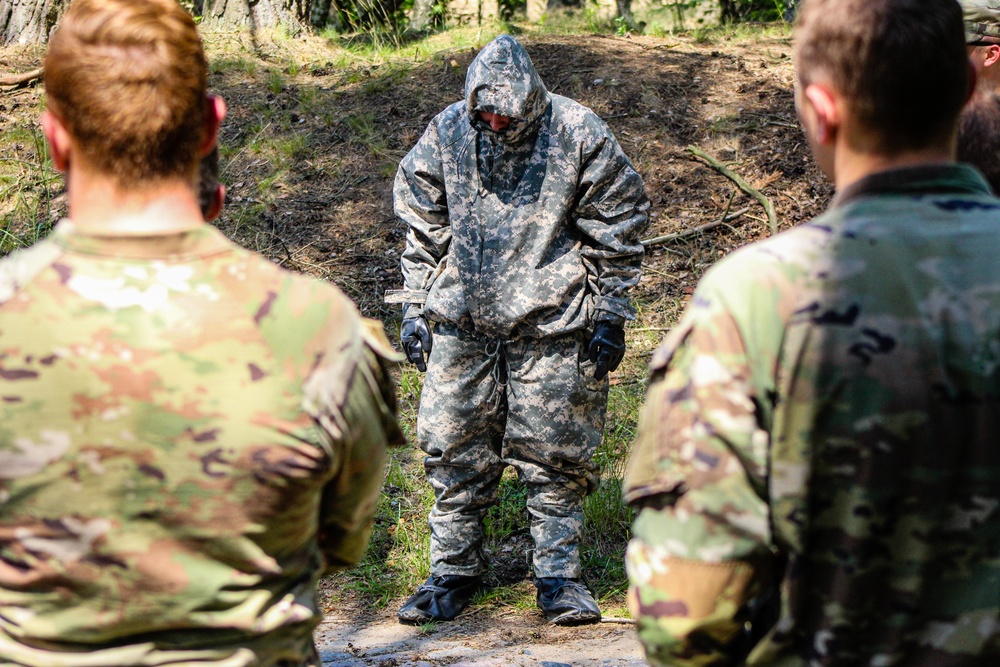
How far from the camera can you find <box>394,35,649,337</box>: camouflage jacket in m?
4.12

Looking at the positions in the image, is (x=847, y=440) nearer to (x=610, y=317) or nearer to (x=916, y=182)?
(x=916, y=182)

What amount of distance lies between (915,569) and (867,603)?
0.08 metres

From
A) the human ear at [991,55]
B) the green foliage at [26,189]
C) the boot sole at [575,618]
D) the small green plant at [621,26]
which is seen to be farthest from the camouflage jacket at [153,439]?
the small green plant at [621,26]

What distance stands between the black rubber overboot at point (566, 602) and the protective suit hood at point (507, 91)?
1.85 m

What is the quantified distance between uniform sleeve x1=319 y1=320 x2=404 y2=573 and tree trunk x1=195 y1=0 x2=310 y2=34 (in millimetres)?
7885

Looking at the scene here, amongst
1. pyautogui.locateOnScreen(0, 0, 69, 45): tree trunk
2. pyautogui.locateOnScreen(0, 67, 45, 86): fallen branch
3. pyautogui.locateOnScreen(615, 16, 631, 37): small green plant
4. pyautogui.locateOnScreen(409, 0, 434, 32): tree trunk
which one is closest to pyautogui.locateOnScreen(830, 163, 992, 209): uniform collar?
Answer: pyautogui.locateOnScreen(615, 16, 631, 37): small green plant

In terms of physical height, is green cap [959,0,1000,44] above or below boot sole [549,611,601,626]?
above

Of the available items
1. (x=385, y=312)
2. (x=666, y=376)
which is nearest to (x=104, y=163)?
(x=666, y=376)

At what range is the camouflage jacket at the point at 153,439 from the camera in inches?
57.5

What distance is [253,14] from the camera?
8.94 meters

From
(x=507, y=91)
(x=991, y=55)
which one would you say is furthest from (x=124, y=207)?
(x=991, y=55)

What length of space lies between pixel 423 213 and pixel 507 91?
647mm

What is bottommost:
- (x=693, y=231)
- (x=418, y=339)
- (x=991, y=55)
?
(x=693, y=231)

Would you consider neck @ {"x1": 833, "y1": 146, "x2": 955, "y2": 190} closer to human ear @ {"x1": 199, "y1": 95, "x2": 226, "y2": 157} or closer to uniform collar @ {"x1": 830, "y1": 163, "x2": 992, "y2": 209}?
uniform collar @ {"x1": 830, "y1": 163, "x2": 992, "y2": 209}
